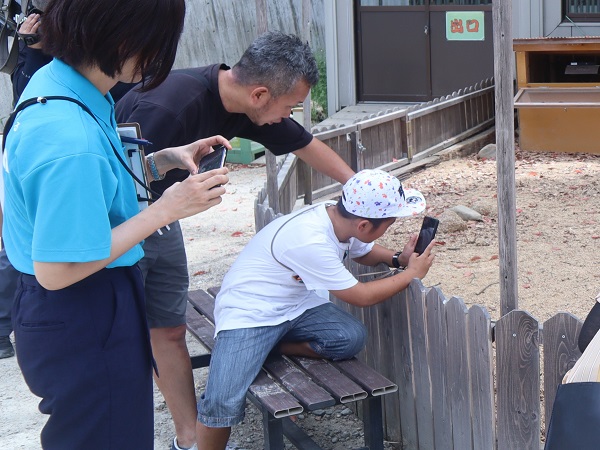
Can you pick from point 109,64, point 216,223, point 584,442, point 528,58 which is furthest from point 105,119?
point 528,58

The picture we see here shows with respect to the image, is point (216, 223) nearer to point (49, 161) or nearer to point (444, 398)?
point (444, 398)

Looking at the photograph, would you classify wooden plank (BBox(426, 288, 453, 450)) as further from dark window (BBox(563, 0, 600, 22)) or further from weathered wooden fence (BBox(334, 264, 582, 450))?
dark window (BBox(563, 0, 600, 22))

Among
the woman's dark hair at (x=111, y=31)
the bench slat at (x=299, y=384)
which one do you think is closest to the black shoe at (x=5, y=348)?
the bench slat at (x=299, y=384)

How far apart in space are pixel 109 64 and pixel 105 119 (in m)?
0.17

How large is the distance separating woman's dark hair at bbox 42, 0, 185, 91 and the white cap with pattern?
134 centimetres

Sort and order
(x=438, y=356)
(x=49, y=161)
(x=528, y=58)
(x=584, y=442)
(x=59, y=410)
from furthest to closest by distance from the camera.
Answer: (x=528, y=58), (x=438, y=356), (x=59, y=410), (x=49, y=161), (x=584, y=442)

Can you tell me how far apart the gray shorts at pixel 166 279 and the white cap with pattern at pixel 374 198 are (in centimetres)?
69

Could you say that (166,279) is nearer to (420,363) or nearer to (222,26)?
(420,363)

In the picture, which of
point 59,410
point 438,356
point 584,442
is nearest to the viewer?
point 584,442

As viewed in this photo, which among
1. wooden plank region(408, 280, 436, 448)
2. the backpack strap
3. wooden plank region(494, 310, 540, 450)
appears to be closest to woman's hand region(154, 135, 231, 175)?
wooden plank region(408, 280, 436, 448)

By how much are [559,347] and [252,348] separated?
43.8 inches

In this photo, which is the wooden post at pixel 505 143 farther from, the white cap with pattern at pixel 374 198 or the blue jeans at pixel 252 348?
the blue jeans at pixel 252 348

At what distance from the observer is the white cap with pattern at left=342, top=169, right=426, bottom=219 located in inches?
127

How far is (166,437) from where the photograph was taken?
4.01m
